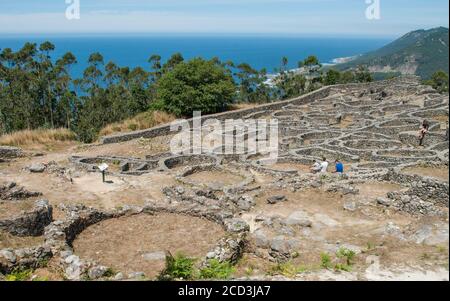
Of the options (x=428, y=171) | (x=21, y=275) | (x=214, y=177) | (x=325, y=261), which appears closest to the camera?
(x=325, y=261)

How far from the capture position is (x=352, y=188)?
1603cm

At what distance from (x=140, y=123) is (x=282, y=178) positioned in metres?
17.1

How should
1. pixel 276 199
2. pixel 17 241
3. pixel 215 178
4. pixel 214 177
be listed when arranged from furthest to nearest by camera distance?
pixel 214 177
pixel 215 178
pixel 276 199
pixel 17 241

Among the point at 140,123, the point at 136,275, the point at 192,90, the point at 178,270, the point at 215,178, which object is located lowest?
the point at 215,178

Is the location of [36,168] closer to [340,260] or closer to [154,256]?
[154,256]

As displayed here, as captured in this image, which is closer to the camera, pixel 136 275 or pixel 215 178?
pixel 136 275

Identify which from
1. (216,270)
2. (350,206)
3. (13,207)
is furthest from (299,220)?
(13,207)

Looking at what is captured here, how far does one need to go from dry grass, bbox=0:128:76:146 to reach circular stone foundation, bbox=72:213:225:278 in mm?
17794

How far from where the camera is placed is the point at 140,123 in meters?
33.4

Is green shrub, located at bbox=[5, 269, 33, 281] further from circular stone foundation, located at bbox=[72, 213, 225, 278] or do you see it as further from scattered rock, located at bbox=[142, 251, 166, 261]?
scattered rock, located at bbox=[142, 251, 166, 261]

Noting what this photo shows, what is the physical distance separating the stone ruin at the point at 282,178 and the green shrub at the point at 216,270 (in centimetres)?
29

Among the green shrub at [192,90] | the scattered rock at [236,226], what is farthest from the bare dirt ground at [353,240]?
the green shrub at [192,90]

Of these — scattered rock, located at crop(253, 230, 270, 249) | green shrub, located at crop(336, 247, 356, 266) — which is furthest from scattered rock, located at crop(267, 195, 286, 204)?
green shrub, located at crop(336, 247, 356, 266)

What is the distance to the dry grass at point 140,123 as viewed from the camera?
32.2 metres
